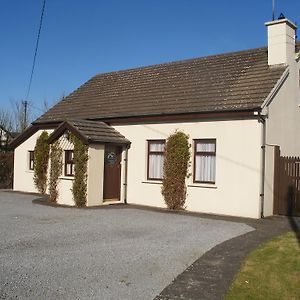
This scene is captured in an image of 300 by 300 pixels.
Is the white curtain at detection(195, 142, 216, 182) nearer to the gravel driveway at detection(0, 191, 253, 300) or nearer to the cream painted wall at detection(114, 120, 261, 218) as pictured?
the cream painted wall at detection(114, 120, 261, 218)

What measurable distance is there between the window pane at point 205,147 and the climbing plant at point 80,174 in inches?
176

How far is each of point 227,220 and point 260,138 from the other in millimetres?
3094

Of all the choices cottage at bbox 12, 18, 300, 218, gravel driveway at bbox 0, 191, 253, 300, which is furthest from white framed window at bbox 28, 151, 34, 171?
gravel driveway at bbox 0, 191, 253, 300

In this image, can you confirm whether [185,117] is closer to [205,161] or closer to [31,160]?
[205,161]

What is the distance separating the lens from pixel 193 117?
56.3 ft

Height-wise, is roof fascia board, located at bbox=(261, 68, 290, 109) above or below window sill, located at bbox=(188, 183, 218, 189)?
above

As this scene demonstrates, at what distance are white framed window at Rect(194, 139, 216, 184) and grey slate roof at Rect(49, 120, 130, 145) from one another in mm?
3576

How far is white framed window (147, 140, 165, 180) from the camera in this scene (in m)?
18.4

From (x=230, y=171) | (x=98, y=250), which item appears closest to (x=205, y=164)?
(x=230, y=171)

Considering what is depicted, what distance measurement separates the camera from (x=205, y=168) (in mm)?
16859

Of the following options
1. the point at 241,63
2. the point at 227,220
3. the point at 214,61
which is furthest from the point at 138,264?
the point at 214,61

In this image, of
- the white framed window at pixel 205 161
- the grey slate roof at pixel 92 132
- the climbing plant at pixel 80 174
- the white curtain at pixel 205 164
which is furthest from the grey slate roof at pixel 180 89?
the climbing plant at pixel 80 174

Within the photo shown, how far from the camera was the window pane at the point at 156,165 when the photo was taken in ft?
60.2

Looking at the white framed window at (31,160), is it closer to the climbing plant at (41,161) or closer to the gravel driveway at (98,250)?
the climbing plant at (41,161)
